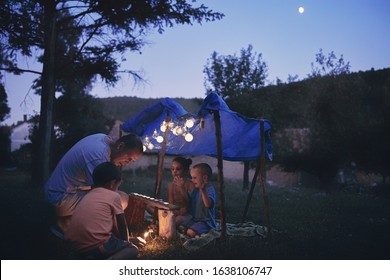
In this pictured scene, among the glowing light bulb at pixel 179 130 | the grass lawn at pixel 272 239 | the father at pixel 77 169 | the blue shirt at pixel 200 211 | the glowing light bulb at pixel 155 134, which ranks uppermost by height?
the glowing light bulb at pixel 179 130

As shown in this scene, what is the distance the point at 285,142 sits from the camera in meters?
24.3

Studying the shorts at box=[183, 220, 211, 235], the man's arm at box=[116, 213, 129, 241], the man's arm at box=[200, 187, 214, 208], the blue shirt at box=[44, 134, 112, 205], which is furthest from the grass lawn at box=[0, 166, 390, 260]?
the man's arm at box=[116, 213, 129, 241]

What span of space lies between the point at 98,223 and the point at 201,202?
3088 millimetres

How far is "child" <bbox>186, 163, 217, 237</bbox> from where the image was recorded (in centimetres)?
638

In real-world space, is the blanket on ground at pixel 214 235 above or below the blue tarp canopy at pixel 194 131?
below

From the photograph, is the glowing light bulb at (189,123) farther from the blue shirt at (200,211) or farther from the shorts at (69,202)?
the shorts at (69,202)

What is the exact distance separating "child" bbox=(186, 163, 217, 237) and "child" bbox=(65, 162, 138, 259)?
2.37 meters

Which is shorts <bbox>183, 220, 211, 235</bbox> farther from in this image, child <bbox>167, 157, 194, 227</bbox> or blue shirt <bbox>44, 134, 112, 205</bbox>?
blue shirt <bbox>44, 134, 112, 205</bbox>

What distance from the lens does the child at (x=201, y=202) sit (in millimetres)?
6375

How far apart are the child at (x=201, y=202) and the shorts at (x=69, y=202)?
2211 mm

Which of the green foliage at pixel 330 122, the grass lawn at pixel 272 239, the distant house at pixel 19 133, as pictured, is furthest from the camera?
the distant house at pixel 19 133

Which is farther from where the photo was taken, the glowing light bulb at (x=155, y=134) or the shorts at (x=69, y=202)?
the glowing light bulb at (x=155, y=134)

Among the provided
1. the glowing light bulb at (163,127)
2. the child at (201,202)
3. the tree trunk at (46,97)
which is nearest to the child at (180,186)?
the child at (201,202)

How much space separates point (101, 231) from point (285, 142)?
21727mm
